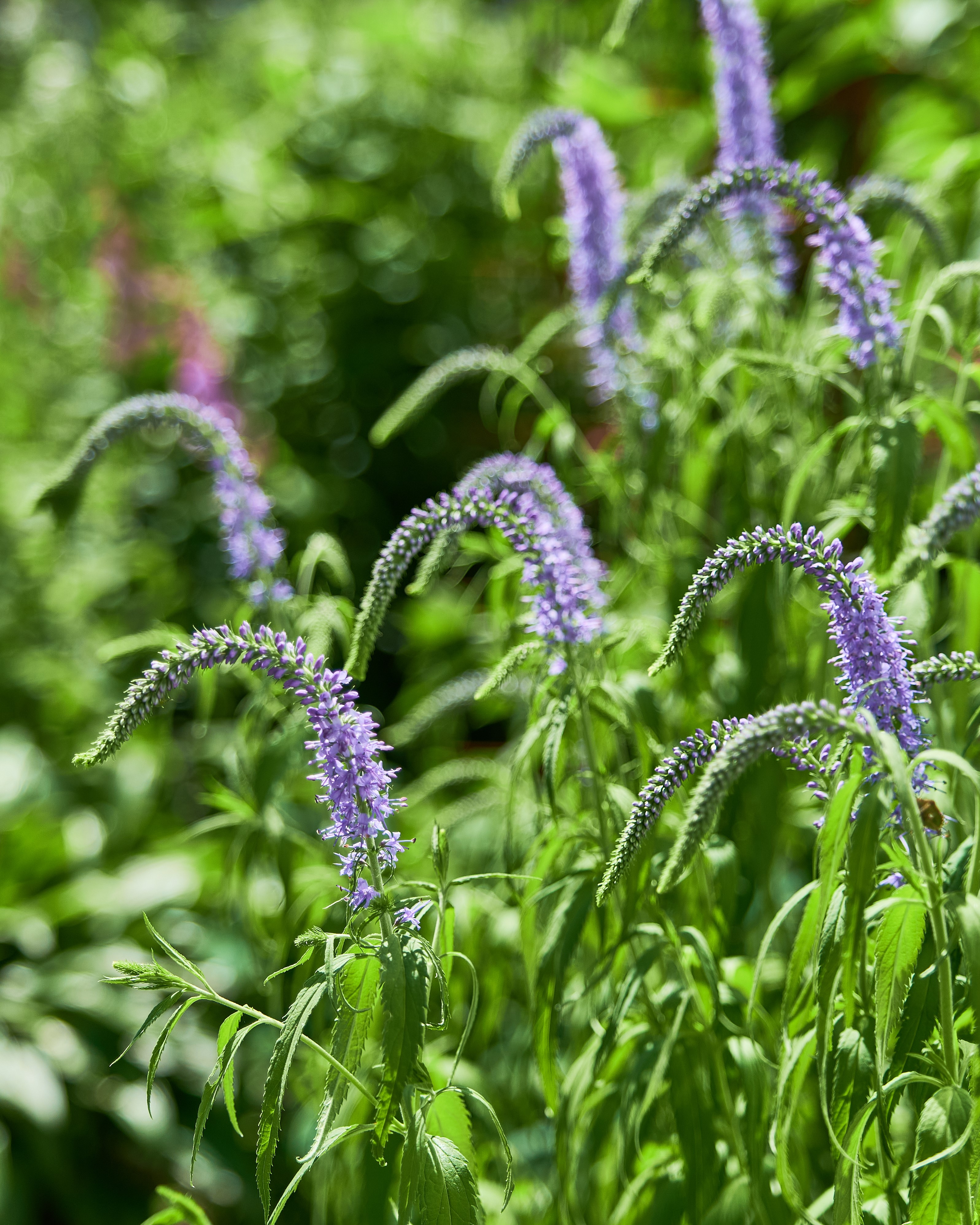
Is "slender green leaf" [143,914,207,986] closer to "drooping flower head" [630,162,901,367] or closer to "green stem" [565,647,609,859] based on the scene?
"green stem" [565,647,609,859]

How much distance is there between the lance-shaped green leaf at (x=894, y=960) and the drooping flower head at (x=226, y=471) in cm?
82

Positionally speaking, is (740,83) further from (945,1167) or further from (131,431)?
(945,1167)

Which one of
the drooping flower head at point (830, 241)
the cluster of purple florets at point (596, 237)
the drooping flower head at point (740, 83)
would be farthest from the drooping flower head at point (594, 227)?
the drooping flower head at point (830, 241)

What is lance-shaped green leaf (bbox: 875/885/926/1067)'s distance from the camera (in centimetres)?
78

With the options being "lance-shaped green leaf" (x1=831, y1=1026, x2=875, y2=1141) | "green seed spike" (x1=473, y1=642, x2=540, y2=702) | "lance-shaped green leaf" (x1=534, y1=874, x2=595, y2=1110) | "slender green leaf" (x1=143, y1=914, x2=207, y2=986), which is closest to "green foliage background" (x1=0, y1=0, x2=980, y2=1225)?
"lance-shaped green leaf" (x1=534, y1=874, x2=595, y2=1110)

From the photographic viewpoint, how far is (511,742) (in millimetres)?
1799

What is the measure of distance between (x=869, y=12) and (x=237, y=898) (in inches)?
106

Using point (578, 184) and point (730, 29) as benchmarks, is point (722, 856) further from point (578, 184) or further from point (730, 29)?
point (730, 29)

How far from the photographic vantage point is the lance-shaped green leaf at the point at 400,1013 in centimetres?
79

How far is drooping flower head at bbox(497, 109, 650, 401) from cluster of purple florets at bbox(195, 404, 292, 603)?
47cm

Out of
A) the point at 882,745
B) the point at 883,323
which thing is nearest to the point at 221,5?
the point at 883,323

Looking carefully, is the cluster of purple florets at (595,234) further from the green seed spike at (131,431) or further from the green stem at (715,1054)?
the green stem at (715,1054)

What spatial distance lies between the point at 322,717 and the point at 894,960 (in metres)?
0.46

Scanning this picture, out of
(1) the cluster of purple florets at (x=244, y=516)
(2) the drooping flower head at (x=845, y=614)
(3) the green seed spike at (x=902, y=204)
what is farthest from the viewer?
(1) the cluster of purple florets at (x=244, y=516)
